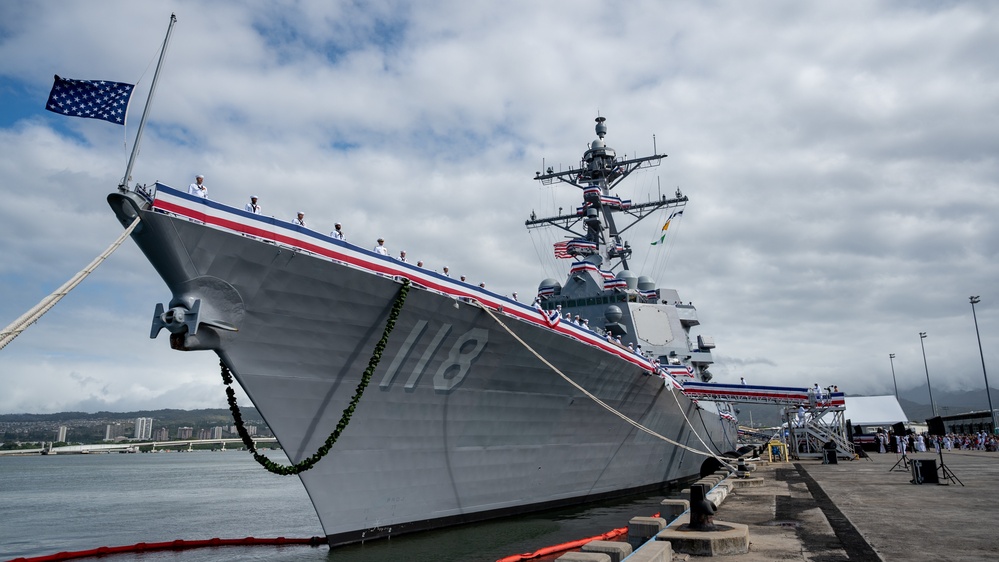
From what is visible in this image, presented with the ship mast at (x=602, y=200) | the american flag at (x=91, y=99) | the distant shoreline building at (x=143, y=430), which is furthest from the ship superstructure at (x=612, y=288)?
the distant shoreline building at (x=143, y=430)

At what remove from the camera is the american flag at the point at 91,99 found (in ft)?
23.0

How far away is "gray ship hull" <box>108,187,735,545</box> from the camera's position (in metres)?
8.23

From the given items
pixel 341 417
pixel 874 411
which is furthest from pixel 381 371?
pixel 874 411

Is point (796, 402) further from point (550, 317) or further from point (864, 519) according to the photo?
point (864, 519)

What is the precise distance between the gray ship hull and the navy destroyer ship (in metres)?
0.02

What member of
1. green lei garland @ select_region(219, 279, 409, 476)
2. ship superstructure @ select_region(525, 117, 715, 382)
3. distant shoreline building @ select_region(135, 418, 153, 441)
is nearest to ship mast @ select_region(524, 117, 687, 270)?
ship superstructure @ select_region(525, 117, 715, 382)

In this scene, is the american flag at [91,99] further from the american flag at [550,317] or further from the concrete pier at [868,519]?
the concrete pier at [868,519]

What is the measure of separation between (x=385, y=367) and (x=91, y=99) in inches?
211

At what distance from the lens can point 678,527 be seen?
23.5 feet

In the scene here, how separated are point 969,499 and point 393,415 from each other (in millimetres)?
9786

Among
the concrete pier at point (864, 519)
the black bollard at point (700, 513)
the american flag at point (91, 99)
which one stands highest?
the american flag at point (91, 99)

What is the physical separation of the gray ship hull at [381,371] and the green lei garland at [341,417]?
22 cm

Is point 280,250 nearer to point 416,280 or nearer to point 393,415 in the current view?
point 416,280

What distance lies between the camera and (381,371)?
9805mm
